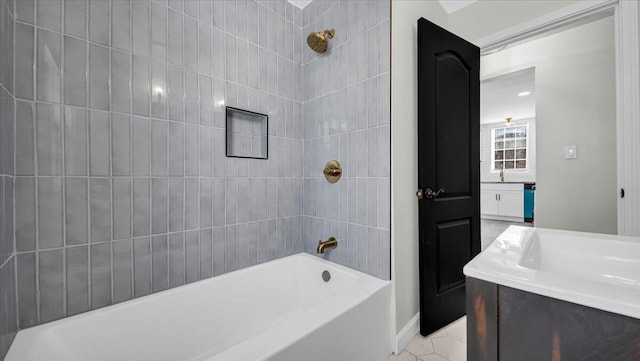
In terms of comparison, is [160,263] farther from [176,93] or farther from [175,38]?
[175,38]

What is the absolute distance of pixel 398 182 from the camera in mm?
1521

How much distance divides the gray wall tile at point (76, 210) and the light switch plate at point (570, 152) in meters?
3.59

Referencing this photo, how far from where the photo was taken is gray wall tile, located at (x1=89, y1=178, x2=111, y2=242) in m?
1.15

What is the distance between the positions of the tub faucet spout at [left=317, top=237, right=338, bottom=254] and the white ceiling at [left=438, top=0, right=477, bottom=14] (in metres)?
2.08

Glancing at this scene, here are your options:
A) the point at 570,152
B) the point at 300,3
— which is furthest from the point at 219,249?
the point at 570,152

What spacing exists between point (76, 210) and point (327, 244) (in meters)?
1.32

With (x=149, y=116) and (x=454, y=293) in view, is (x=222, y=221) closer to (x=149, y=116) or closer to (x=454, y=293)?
(x=149, y=116)

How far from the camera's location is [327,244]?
173cm

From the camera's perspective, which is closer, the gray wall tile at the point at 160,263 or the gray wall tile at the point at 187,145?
the gray wall tile at the point at 187,145

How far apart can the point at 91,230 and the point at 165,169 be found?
0.41 m

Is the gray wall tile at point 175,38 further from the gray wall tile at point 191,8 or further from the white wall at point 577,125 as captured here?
the white wall at point 577,125

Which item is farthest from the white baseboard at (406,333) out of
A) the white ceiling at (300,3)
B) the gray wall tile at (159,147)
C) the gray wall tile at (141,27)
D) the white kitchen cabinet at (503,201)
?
the white kitchen cabinet at (503,201)

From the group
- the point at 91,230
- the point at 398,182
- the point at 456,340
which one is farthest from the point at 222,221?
the point at 456,340

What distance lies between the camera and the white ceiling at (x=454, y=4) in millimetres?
2045
